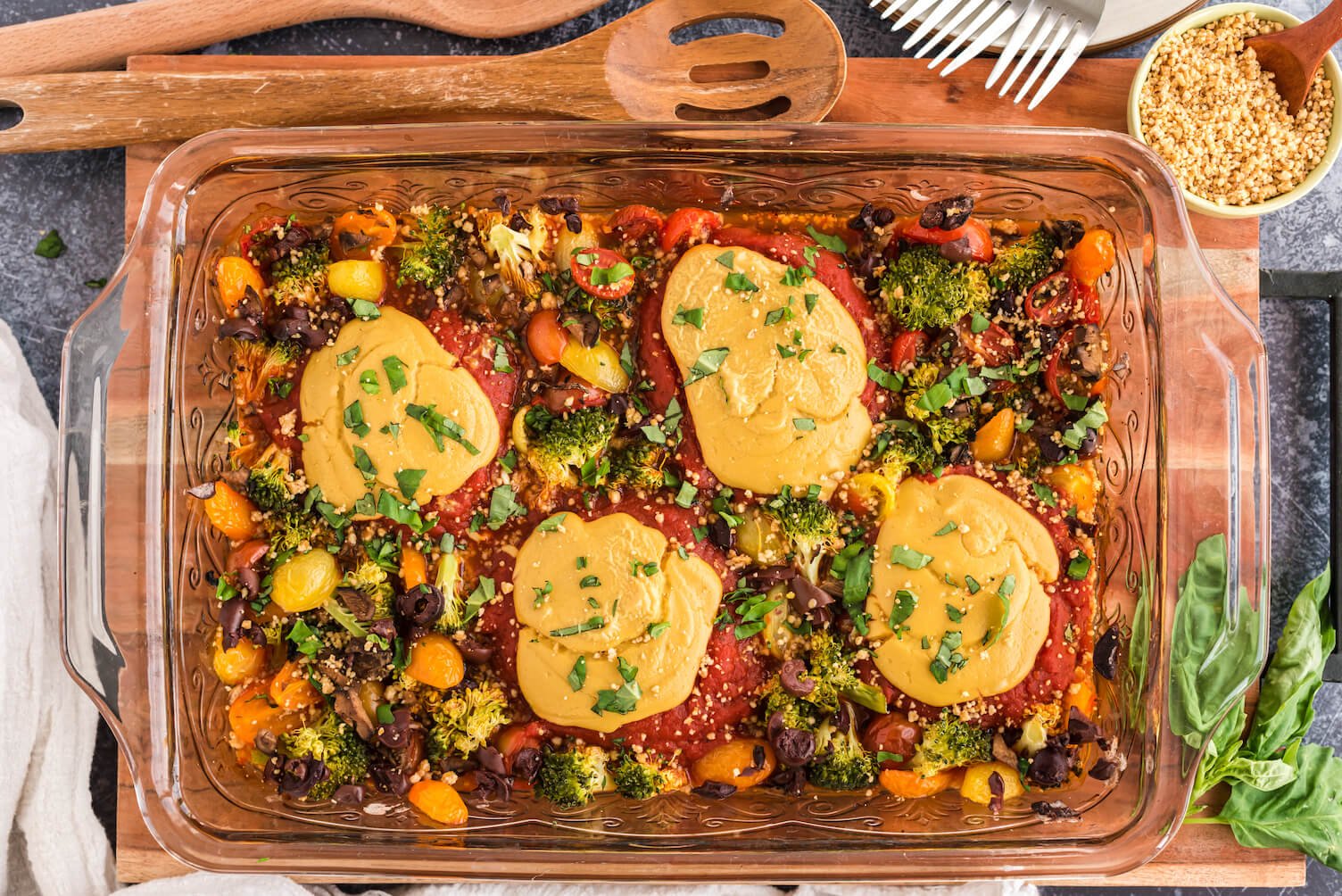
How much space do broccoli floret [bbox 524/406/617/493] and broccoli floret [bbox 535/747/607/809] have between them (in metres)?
0.79

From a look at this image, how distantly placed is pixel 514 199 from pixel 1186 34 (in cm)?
210

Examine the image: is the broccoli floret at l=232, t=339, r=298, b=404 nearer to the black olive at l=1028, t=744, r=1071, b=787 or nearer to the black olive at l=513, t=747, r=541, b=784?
the black olive at l=513, t=747, r=541, b=784

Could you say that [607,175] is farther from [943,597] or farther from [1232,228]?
[1232,228]

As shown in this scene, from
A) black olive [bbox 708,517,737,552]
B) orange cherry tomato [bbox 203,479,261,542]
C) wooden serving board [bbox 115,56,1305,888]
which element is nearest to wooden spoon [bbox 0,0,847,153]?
wooden serving board [bbox 115,56,1305,888]

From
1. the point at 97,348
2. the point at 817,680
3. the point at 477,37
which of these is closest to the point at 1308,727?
the point at 817,680

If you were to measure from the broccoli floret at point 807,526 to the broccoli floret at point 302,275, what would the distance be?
4.89 ft

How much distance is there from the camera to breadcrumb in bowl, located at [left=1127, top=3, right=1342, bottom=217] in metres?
3.03

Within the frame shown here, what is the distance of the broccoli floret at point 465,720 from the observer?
2.95 m

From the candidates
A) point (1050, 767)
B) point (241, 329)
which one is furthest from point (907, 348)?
point (241, 329)

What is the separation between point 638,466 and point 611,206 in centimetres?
82

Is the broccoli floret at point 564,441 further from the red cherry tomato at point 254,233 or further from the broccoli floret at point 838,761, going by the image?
the broccoli floret at point 838,761

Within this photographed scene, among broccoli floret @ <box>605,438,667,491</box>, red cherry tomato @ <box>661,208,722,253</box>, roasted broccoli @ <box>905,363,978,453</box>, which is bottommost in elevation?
broccoli floret @ <box>605,438,667,491</box>

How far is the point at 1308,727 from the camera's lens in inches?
131

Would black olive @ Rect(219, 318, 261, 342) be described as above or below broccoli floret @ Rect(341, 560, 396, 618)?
above
